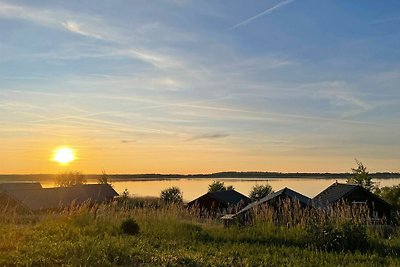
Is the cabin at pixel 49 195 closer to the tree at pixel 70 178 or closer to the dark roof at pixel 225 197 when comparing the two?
the dark roof at pixel 225 197

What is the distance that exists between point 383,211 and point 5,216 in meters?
26.8

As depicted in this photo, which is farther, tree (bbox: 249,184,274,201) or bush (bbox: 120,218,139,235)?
tree (bbox: 249,184,274,201)

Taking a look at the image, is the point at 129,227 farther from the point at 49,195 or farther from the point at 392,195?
the point at 49,195

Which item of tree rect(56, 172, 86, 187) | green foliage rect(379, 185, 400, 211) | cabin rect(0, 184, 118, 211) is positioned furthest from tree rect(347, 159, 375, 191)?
tree rect(56, 172, 86, 187)

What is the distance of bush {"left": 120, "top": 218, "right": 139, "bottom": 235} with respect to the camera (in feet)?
46.8

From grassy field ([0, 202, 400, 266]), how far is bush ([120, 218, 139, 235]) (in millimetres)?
186

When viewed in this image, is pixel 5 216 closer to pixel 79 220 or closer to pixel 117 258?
pixel 79 220

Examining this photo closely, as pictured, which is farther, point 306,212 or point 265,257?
point 306,212

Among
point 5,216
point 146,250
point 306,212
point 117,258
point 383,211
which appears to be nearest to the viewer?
point 117,258

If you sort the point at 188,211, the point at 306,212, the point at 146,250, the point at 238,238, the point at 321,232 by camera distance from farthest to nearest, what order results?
the point at 188,211, the point at 306,212, the point at 238,238, the point at 321,232, the point at 146,250

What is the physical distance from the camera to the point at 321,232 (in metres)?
12.3

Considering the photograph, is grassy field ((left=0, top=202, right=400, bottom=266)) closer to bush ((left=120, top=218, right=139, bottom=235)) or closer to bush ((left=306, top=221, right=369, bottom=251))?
bush ((left=306, top=221, right=369, bottom=251))

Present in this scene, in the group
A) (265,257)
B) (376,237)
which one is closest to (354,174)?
(376,237)

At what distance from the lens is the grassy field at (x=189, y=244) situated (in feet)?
31.6
